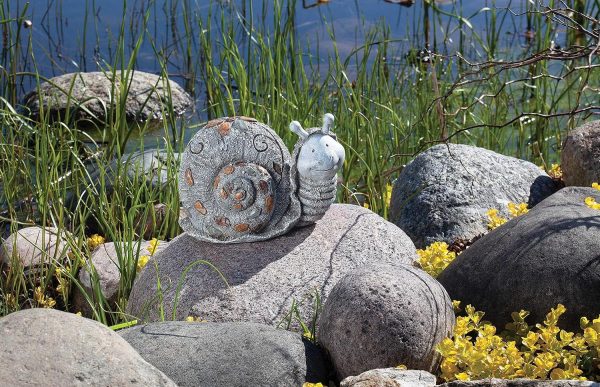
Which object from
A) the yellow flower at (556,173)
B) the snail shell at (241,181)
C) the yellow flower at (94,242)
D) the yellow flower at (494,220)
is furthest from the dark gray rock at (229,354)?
the yellow flower at (556,173)

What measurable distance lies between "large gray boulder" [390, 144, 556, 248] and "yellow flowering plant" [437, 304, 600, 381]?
1.62m

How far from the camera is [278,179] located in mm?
4223

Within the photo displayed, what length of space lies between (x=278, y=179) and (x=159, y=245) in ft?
3.36

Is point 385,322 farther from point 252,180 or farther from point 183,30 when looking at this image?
point 183,30

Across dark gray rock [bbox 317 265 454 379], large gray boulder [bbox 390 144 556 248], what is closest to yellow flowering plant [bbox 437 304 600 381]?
dark gray rock [bbox 317 265 454 379]

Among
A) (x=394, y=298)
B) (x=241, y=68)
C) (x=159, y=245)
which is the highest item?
(x=241, y=68)

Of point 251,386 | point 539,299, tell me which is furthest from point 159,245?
point 539,299

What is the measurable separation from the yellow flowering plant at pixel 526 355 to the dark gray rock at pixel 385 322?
2.9 inches

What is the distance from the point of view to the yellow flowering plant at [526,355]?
3.15 metres

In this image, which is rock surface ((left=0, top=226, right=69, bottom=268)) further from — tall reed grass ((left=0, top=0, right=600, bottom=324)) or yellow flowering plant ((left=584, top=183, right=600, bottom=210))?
yellow flowering plant ((left=584, top=183, right=600, bottom=210))

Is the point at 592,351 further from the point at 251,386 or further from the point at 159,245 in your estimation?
the point at 159,245

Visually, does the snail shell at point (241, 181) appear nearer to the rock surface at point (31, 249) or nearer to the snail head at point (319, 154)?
the snail head at point (319, 154)

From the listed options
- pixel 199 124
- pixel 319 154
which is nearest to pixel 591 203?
pixel 319 154

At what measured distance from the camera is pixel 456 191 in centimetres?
511
